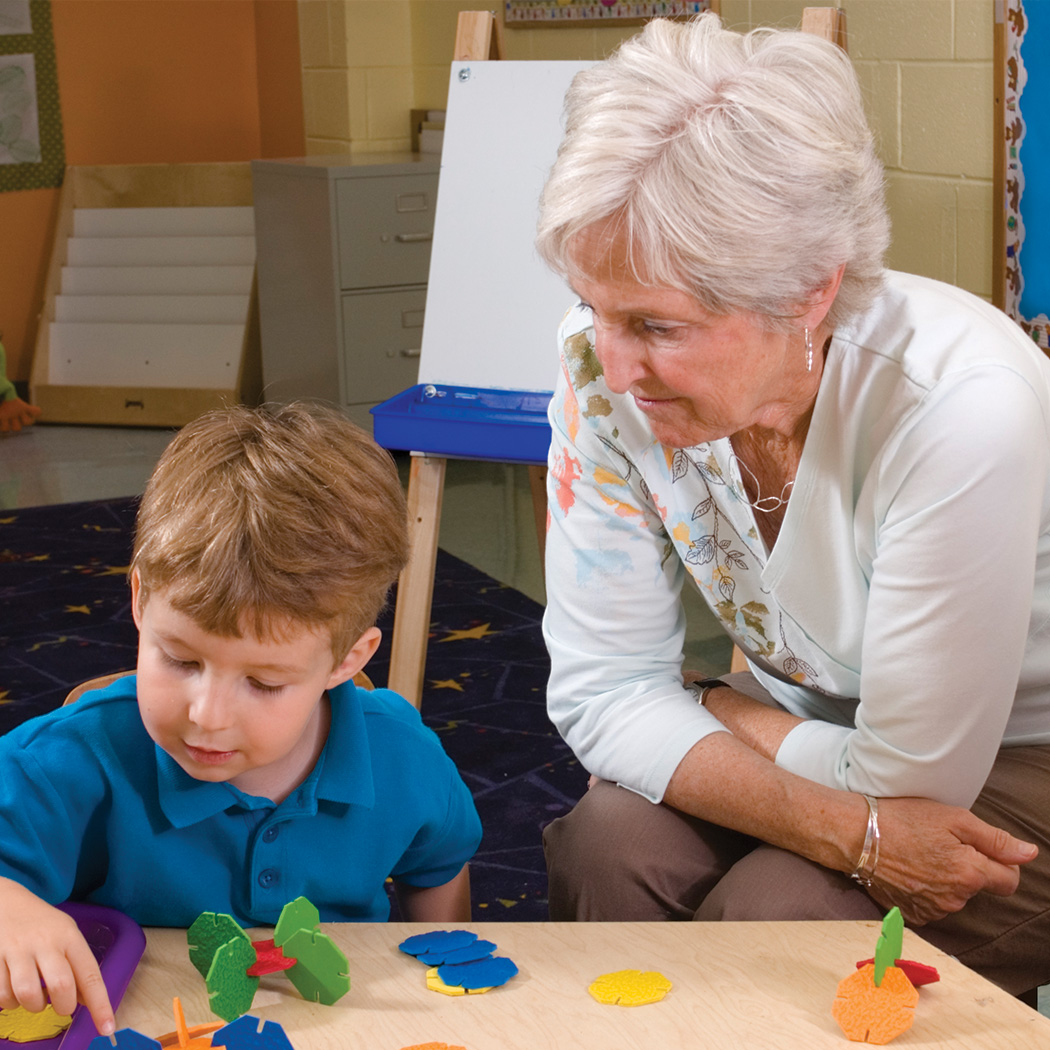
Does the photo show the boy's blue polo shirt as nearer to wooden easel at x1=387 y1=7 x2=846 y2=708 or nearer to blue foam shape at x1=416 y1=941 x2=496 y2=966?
blue foam shape at x1=416 y1=941 x2=496 y2=966

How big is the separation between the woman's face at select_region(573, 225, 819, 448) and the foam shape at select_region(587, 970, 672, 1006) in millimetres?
450

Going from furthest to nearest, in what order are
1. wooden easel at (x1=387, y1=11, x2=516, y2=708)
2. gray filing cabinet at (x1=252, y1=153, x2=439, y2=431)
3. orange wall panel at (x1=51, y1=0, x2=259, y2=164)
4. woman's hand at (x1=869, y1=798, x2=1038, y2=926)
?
orange wall panel at (x1=51, y1=0, x2=259, y2=164) → gray filing cabinet at (x1=252, y1=153, x2=439, y2=431) → wooden easel at (x1=387, y1=11, x2=516, y2=708) → woman's hand at (x1=869, y1=798, x2=1038, y2=926)

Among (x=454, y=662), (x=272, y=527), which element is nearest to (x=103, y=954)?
(x=272, y=527)

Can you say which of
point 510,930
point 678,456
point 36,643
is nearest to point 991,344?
point 678,456

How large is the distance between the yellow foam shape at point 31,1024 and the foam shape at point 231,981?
0.30 feet

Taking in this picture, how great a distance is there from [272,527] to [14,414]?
4.34 meters

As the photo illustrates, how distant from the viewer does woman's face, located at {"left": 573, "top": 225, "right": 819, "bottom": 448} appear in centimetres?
103

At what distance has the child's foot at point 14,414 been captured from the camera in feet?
16.0

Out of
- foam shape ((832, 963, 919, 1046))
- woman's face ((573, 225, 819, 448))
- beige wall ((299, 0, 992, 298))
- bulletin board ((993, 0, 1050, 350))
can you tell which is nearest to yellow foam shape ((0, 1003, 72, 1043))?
foam shape ((832, 963, 919, 1046))

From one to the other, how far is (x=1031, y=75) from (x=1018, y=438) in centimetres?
145

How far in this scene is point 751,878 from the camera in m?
1.15

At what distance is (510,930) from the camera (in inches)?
35.5

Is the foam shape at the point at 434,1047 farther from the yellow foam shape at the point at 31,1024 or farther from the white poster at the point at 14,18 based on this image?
the white poster at the point at 14,18

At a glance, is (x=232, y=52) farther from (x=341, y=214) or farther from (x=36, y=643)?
(x=36, y=643)
